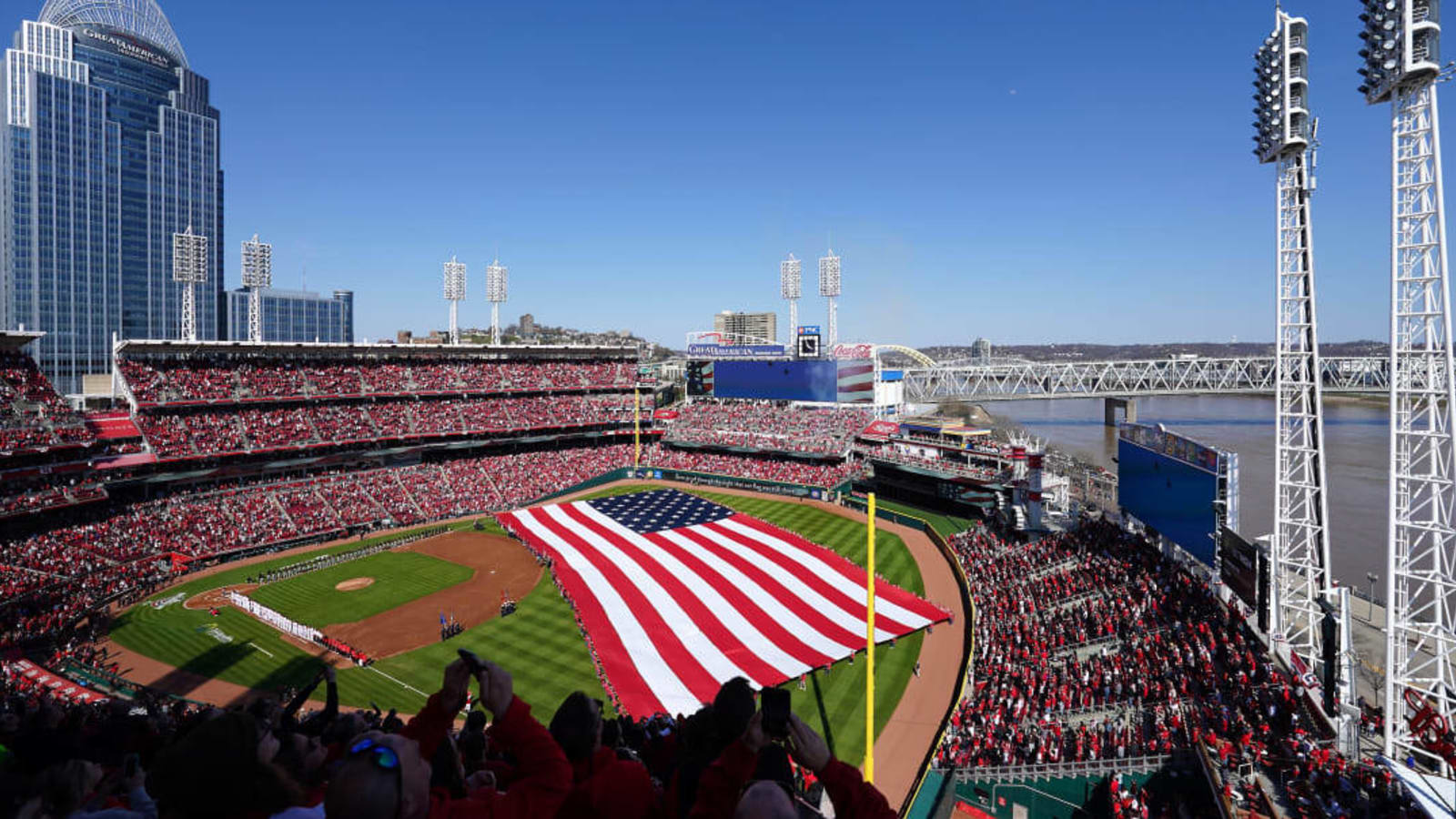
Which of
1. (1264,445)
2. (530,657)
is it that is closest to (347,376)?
(530,657)

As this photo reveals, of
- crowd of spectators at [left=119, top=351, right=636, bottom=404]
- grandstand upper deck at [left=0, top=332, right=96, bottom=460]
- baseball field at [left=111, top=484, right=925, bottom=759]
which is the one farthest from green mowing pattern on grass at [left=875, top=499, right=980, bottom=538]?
grandstand upper deck at [left=0, top=332, right=96, bottom=460]

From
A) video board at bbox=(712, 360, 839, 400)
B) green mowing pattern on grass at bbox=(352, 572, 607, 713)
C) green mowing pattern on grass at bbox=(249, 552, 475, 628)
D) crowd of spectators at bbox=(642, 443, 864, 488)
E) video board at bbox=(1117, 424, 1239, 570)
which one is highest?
video board at bbox=(712, 360, 839, 400)

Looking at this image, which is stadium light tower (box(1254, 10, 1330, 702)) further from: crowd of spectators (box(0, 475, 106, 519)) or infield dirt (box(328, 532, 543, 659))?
crowd of spectators (box(0, 475, 106, 519))

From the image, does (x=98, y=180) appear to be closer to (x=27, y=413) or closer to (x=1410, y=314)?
(x=27, y=413)

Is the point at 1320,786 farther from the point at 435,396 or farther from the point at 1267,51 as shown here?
the point at 435,396

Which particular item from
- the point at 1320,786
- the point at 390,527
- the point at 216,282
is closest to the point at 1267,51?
the point at 1320,786

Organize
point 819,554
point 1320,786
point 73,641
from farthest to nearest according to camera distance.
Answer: point 819,554, point 73,641, point 1320,786
